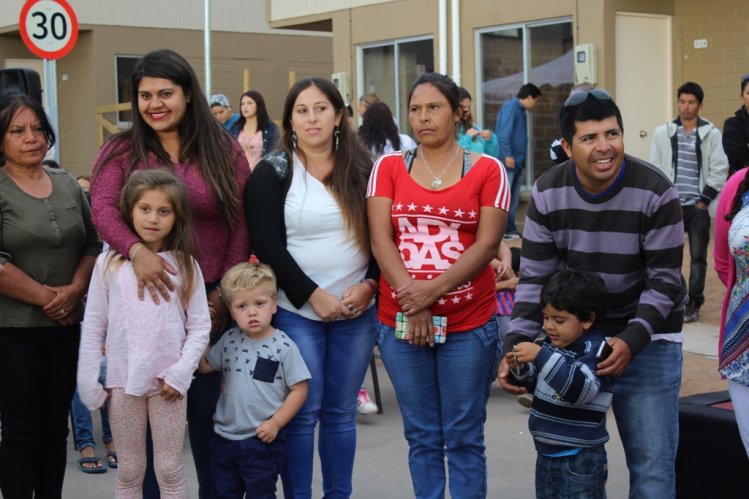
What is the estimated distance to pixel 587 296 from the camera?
13.5 ft

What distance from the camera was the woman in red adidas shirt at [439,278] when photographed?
4.70 meters

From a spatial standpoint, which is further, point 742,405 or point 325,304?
point 325,304

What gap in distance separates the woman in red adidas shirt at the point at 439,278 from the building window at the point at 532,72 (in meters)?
11.0

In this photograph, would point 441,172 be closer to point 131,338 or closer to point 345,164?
point 345,164

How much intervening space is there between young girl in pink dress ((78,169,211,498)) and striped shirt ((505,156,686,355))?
1379 millimetres

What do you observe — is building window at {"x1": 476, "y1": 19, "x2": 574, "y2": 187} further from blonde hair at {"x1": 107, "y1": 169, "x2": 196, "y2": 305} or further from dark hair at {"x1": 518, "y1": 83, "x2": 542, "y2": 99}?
blonde hair at {"x1": 107, "y1": 169, "x2": 196, "y2": 305}

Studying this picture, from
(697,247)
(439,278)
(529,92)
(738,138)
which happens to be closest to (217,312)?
(439,278)

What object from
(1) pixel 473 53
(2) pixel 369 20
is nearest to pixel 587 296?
(1) pixel 473 53

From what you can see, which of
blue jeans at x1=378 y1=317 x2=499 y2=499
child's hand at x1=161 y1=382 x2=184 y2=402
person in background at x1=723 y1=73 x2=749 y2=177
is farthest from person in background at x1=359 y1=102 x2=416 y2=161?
child's hand at x1=161 y1=382 x2=184 y2=402

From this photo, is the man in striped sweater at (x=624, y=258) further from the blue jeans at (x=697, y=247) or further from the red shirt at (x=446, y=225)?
the blue jeans at (x=697, y=247)

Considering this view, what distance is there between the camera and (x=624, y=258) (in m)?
4.21

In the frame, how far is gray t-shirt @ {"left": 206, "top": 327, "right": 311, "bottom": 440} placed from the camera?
189 inches

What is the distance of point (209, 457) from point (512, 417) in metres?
3.17

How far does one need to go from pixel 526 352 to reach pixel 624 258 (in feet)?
1.70
